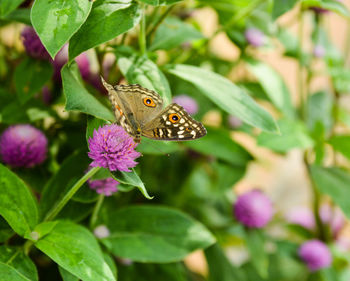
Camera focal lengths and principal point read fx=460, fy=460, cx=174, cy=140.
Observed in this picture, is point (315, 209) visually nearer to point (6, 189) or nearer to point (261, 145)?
point (261, 145)

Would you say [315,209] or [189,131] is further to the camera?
[315,209]

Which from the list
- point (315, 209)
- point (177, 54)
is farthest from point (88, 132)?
point (315, 209)

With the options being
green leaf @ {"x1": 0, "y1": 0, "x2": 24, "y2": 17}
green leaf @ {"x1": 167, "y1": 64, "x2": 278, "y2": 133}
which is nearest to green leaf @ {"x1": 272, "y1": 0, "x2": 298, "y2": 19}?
green leaf @ {"x1": 167, "y1": 64, "x2": 278, "y2": 133}

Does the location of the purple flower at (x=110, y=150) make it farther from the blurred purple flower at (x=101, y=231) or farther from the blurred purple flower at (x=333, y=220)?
the blurred purple flower at (x=333, y=220)

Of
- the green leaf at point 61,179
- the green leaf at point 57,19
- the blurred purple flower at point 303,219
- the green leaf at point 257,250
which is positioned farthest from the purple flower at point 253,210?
the green leaf at point 57,19

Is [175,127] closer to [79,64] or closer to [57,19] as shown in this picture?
[57,19]

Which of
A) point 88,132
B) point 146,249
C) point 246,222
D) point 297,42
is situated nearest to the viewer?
point 88,132
